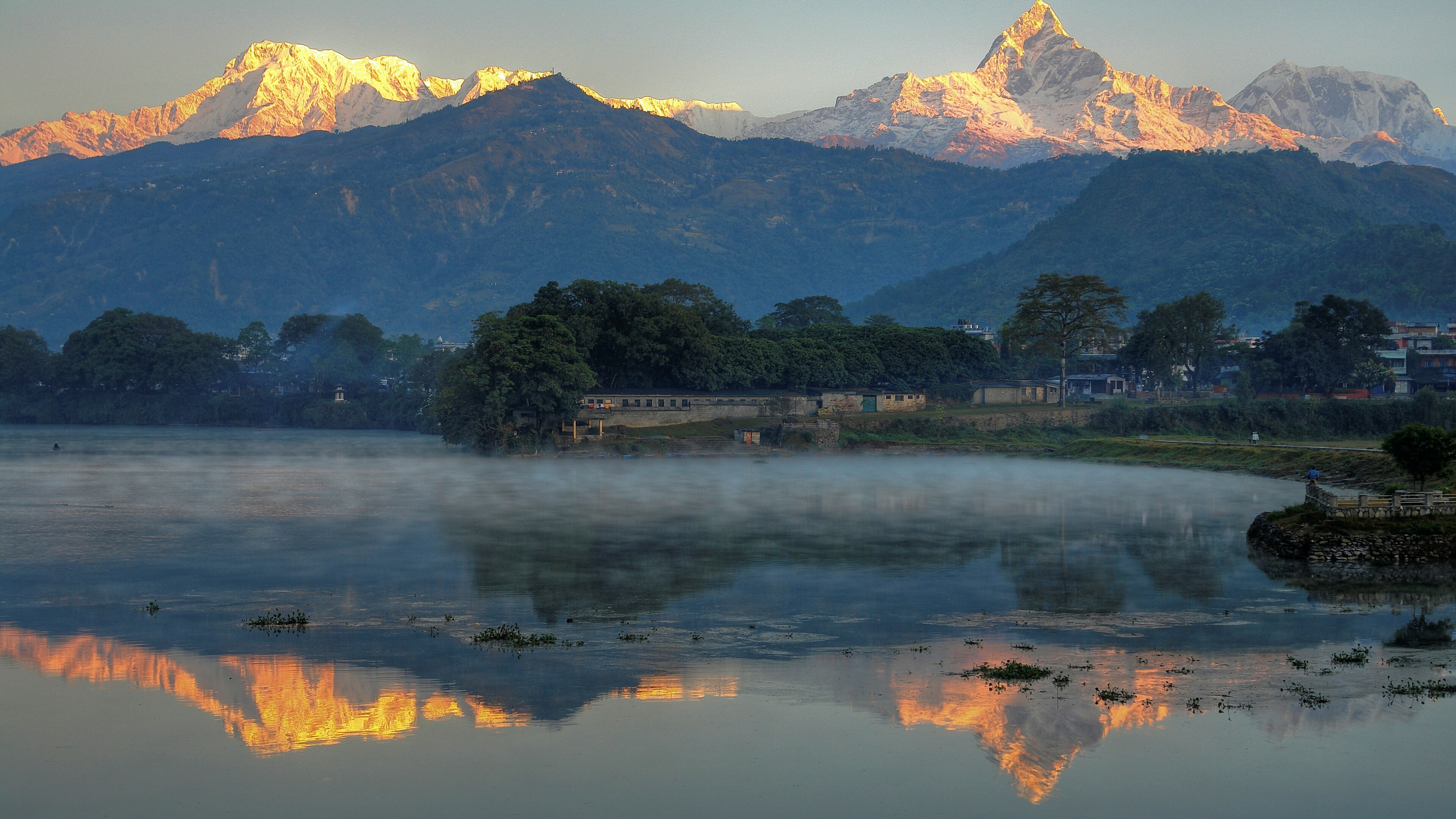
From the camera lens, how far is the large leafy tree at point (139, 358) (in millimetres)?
144375

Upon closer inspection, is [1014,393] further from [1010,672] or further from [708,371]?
[1010,672]

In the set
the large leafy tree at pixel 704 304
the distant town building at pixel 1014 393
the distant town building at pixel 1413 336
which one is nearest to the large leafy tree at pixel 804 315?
the large leafy tree at pixel 704 304

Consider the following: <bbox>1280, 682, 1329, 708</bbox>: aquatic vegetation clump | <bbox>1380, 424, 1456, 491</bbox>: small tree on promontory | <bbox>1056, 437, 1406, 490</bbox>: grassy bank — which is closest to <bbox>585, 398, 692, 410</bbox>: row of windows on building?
<bbox>1056, 437, 1406, 490</bbox>: grassy bank

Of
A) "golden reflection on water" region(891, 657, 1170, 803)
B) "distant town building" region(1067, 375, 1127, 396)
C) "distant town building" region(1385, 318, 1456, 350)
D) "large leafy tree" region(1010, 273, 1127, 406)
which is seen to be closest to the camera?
"golden reflection on water" region(891, 657, 1170, 803)

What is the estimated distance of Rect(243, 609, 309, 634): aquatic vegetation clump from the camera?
2914cm

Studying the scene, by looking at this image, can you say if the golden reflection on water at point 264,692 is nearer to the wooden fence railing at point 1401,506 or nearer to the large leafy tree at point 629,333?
the wooden fence railing at point 1401,506

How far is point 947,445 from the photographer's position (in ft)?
323

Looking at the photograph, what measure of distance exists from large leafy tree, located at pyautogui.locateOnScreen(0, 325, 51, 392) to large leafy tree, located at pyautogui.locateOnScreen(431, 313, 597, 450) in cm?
7914

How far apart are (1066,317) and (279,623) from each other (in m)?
97.5

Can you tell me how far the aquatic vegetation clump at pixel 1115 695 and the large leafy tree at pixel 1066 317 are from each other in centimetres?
9270

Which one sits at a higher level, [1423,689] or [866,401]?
[866,401]

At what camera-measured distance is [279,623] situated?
29688 mm

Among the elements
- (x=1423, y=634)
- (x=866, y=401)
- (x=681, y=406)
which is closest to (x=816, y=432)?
(x=681, y=406)

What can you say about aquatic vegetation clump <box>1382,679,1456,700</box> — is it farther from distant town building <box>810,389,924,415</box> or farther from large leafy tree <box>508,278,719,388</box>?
large leafy tree <box>508,278,719,388</box>
